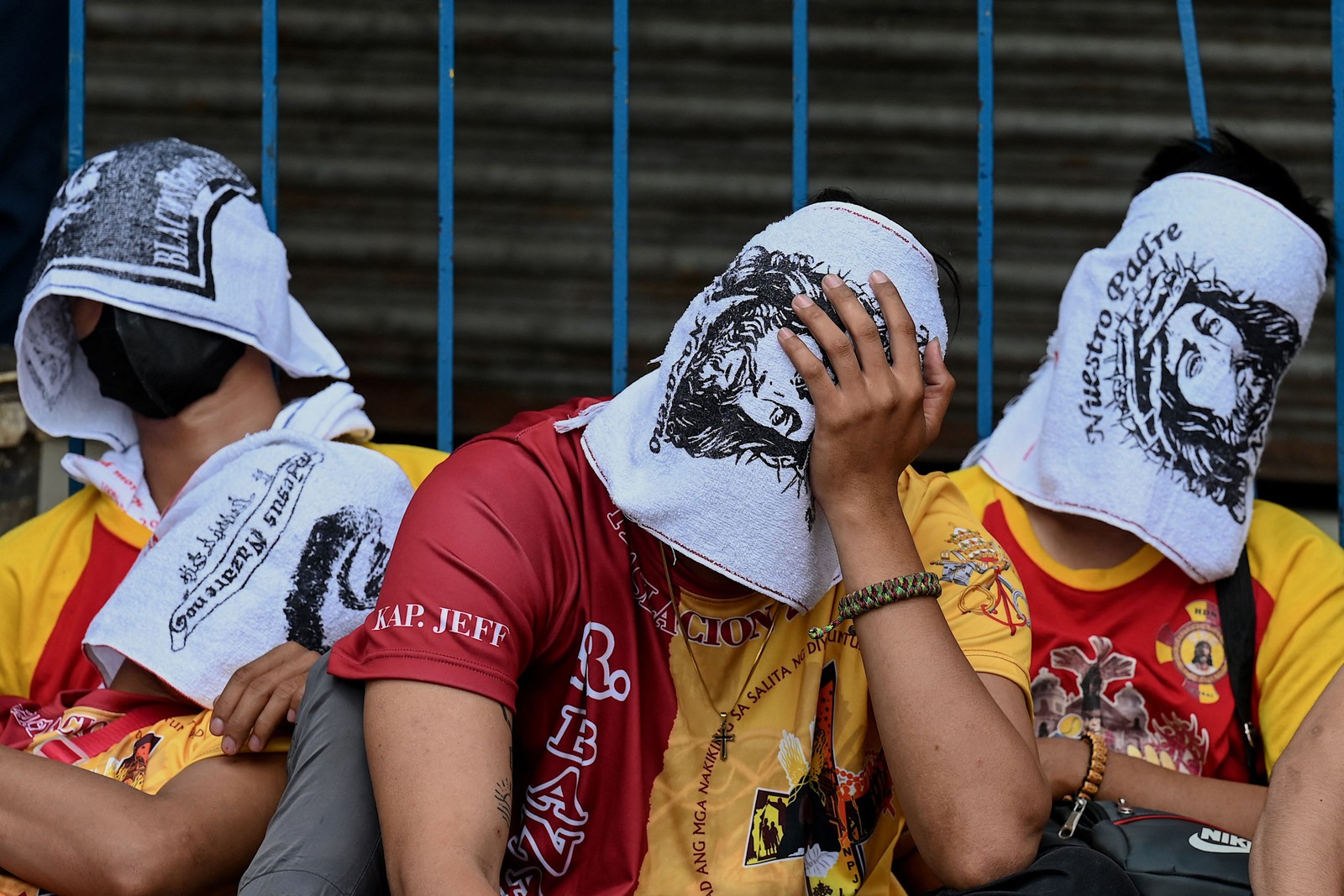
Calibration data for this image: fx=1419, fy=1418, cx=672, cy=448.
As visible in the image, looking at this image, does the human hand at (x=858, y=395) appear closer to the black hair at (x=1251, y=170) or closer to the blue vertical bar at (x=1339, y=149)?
the black hair at (x=1251, y=170)

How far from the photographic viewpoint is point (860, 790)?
6.40 feet

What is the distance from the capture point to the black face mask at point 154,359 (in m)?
2.48

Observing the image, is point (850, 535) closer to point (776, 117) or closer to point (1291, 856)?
point (1291, 856)

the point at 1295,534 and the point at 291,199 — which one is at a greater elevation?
the point at 291,199

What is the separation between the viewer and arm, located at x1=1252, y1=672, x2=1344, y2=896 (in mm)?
1807

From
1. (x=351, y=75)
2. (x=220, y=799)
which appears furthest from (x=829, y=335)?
(x=351, y=75)

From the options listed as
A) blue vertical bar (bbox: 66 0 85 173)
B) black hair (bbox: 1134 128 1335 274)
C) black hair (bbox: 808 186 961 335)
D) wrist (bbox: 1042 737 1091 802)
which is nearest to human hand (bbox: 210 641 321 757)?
black hair (bbox: 808 186 961 335)

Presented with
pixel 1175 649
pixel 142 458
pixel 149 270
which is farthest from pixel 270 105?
pixel 1175 649

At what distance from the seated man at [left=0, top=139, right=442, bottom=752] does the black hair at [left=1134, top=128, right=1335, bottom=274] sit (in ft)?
4.77

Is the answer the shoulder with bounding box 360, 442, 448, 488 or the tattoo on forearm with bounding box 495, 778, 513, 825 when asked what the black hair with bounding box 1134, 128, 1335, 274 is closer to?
the shoulder with bounding box 360, 442, 448, 488

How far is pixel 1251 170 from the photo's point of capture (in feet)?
8.12

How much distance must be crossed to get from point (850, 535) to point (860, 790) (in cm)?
38

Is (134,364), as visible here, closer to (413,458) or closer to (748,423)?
(413,458)

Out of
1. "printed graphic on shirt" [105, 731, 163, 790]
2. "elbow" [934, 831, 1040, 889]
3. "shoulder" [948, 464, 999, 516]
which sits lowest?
"printed graphic on shirt" [105, 731, 163, 790]
